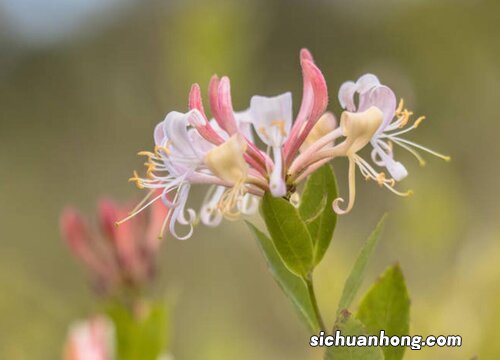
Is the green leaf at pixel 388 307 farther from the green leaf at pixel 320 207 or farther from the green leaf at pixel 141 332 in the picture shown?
the green leaf at pixel 141 332

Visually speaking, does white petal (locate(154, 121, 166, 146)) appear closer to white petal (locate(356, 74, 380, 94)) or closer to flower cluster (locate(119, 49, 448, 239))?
flower cluster (locate(119, 49, 448, 239))

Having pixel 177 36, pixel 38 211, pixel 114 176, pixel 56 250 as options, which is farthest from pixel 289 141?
pixel 114 176

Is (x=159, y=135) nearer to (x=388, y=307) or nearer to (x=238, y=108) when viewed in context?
(x=388, y=307)

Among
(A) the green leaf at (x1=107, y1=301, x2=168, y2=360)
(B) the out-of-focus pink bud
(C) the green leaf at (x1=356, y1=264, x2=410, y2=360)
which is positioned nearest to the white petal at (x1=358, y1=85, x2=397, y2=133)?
(C) the green leaf at (x1=356, y1=264, x2=410, y2=360)

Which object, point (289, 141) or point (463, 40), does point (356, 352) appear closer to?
point (289, 141)

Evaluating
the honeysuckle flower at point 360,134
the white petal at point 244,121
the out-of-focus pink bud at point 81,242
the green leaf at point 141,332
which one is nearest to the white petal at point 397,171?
the honeysuckle flower at point 360,134

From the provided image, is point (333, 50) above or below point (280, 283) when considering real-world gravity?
above

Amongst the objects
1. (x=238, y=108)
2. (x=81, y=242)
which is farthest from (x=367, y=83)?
(x=238, y=108)

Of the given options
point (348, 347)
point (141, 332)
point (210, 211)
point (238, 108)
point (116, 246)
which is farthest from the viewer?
point (238, 108)
